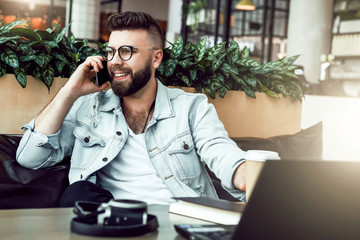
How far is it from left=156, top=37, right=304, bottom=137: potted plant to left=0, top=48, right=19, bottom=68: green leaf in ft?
2.52

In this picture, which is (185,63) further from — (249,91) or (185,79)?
(249,91)

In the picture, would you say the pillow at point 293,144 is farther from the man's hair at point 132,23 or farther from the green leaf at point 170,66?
the man's hair at point 132,23

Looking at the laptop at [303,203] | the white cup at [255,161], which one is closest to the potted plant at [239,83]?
the white cup at [255,161]

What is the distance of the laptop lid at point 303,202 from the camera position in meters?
0.74

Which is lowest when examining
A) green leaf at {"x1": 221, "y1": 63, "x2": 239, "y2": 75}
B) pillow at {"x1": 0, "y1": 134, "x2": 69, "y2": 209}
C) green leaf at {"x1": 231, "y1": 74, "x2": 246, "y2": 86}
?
pillow at {"x1": 0, "y1": 134, "x2": 69, "y2": 209}

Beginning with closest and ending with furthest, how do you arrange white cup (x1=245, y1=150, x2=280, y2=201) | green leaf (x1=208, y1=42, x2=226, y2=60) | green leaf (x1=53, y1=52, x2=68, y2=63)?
white cup (x1=245, y1=150, x2=280, y2=201)
green leaf (x1=53, y1=52, x2=68, y2=63)
green leaf (x1=208, y1=42, x2=226, y2=60)

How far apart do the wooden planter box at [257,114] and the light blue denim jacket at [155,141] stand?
68 cm

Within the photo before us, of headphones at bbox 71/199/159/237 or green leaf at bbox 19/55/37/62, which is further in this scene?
green leaf at bbox 19/55/37/62

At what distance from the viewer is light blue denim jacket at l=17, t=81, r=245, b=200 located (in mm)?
1896

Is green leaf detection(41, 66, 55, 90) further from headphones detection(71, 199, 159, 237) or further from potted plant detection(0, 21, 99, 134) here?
headphones detection(71, 199, 159, 237)

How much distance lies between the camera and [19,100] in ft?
7.49

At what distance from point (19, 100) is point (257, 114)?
56.2 inches

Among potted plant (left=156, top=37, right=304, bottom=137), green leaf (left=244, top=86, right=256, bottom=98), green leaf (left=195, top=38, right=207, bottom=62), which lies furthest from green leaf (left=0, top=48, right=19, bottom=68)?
green leaf (left=244, top=86, right=256, bottom=98)

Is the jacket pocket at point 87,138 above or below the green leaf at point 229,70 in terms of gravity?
below
